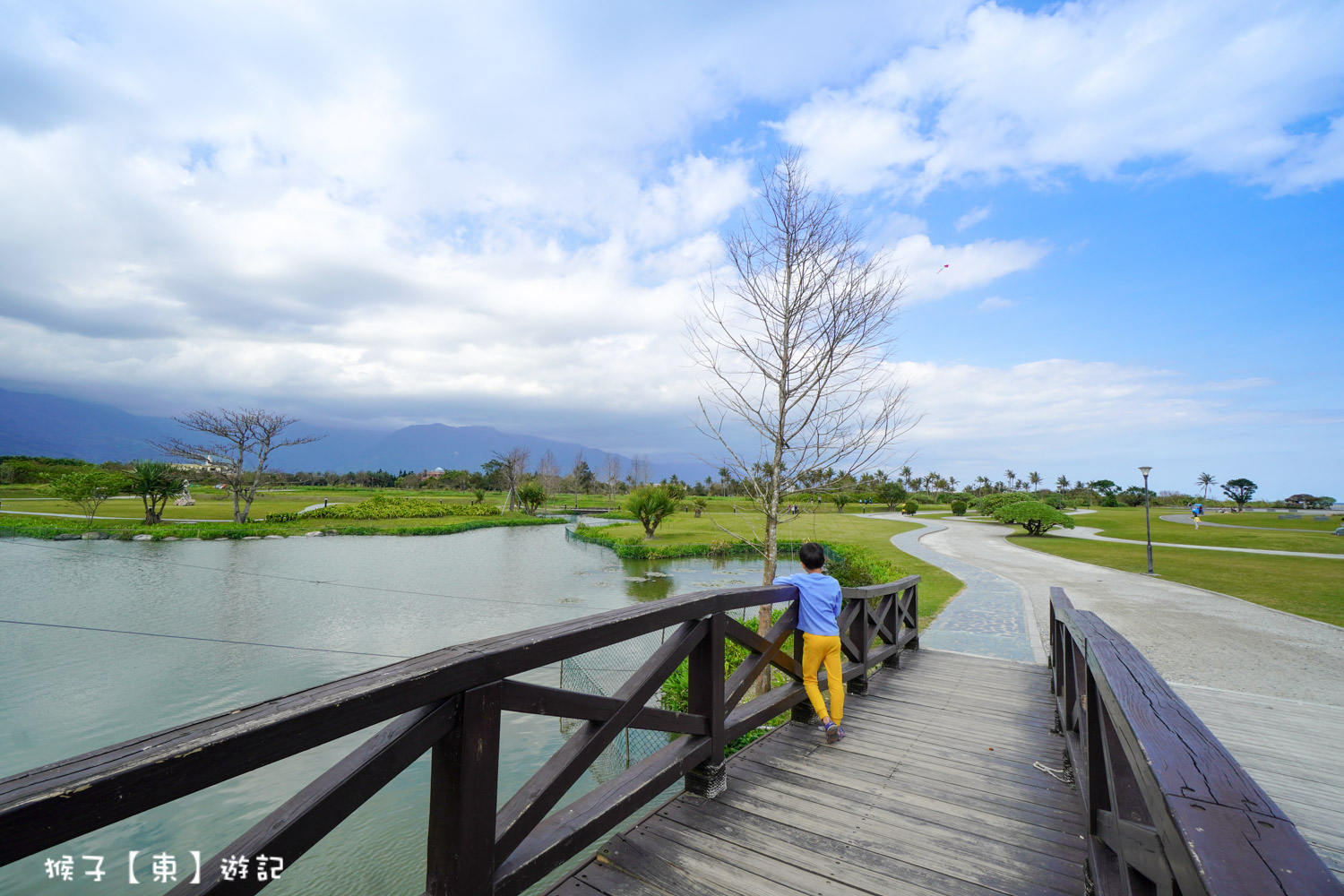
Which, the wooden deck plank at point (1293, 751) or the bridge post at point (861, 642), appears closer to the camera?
the wooden deck plank at point (1293, 751)

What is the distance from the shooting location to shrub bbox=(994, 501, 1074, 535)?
31812 mm

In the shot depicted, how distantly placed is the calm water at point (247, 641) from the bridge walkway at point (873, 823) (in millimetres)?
3649

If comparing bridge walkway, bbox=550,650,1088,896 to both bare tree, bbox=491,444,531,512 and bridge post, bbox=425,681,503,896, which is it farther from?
bare tree, bbox=491,444,531,512

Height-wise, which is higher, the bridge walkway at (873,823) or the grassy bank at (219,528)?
the bridge walkway at (873,823)

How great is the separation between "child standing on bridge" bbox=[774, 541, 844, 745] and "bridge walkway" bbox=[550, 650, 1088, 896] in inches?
10.3

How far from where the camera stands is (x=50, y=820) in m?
1.08

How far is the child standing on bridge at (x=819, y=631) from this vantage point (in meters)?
4.36

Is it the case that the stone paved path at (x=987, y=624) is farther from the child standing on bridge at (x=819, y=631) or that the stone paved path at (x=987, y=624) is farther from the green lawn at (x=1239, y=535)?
the green lawn at (x=1239, y=535)

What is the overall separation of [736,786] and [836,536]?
2564cm

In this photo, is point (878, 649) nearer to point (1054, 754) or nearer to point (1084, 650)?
point (1054, 754)

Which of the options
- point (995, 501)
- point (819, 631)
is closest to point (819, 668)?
point (819, 631)

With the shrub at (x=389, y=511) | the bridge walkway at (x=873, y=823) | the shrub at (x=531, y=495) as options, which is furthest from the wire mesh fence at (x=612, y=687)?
the shrub at (x=531, y=495)

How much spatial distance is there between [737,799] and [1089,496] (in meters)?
82.7

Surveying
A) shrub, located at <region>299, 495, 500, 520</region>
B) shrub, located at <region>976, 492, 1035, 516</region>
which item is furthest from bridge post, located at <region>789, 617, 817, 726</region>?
shrub, located at <region>976, 492, 1035, 516</region>
